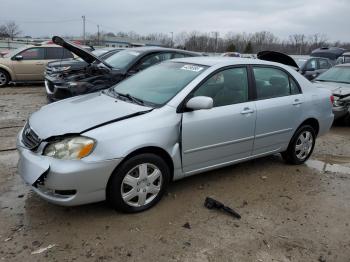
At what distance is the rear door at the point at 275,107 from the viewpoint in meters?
4.58

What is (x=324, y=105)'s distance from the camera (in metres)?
5.39

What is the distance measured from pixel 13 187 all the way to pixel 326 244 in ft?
11.4

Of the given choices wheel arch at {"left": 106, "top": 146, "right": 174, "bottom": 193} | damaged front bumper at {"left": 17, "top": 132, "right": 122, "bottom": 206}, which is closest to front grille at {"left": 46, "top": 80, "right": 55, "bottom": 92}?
damaged front bumper at {"left": 17, "top": 132, "right": 122, "bottom": 206}

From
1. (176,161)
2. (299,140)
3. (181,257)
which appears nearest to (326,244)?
(181,257)

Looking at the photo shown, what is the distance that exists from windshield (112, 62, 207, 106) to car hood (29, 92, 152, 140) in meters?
0.26

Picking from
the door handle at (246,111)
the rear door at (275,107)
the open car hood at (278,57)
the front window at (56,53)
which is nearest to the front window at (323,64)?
the open car hood at (278,57)

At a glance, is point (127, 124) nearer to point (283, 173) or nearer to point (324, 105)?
point (283, 173)

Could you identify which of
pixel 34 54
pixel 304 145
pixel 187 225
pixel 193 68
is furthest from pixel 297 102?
pixel 34 54

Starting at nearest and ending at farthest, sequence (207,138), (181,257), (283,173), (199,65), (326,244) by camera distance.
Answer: (181,257)
(326,244)
(207,138)
(199,65)
(283,173)

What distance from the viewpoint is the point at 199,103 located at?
3697 mm

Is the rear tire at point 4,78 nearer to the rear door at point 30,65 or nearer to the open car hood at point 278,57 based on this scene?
the rear door at point 30,65

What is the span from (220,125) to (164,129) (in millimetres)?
784

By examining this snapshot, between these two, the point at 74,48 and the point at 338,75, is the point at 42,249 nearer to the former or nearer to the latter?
the point at 74,48

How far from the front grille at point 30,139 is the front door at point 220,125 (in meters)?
1.48
